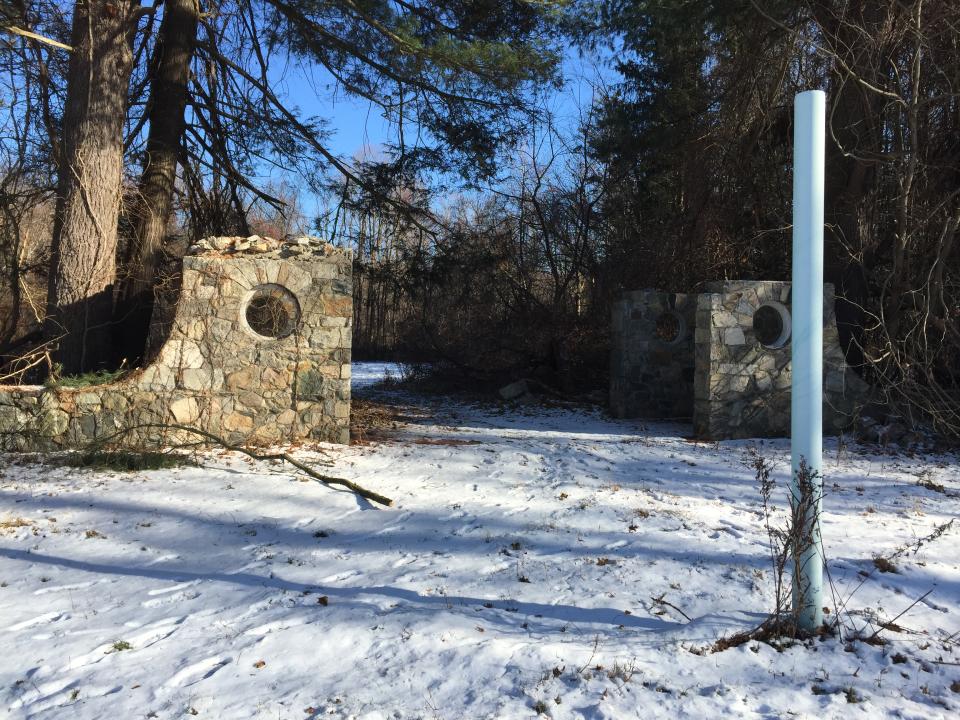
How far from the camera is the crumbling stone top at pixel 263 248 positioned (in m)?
7.55

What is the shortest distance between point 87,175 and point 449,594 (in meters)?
7.09

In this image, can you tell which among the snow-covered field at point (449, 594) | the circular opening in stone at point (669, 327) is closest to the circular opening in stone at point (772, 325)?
the circular opening in stone at point (669, 327)

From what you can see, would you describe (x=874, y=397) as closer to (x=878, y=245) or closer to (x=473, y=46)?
(x=878, y=245)

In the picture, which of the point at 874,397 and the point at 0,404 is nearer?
the point at 0,404

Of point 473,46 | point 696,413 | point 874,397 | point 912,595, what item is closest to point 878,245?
→ point 874,397

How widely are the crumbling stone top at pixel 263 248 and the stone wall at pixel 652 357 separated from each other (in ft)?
16.4

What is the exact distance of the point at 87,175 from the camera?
26.6 feet

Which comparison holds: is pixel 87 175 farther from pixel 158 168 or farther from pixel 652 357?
pixel 652 357

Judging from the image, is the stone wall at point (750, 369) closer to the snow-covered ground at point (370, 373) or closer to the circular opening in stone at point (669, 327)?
the circular opening in stone at point (669, 327)

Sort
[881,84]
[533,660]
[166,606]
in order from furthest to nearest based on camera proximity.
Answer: [881,84] → [166,606] → [533,660]

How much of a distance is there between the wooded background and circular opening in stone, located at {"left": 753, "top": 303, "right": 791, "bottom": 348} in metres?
0.97

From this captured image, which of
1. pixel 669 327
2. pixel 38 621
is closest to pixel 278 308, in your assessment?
pixel 38 621

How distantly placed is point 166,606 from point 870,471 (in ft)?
21.1

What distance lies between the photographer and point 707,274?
12102mm
